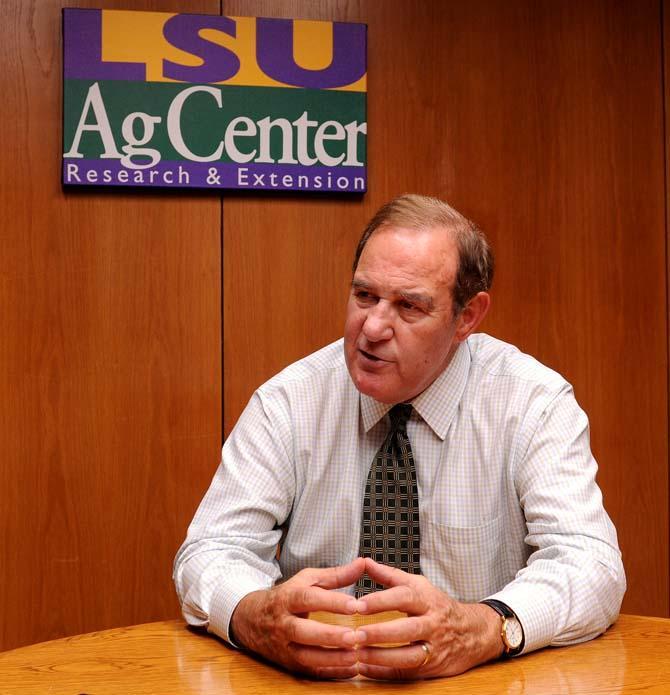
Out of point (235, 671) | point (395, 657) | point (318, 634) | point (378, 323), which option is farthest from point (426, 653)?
point (378, 323)

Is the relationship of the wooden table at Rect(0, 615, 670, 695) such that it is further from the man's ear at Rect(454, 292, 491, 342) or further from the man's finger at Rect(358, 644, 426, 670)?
the man's ear at Rect(454, 292, 491, 342)

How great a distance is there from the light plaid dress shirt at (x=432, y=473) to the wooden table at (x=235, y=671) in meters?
0.21

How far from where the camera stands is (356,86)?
2662 millimetres

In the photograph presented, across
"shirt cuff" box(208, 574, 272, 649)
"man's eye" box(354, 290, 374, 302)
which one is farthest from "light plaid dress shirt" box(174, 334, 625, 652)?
"man's eye" box(354, 290, 374, 302)

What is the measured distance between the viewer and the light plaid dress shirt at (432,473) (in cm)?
158

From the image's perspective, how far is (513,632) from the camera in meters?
1.27

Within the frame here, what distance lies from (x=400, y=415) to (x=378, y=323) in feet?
0.76

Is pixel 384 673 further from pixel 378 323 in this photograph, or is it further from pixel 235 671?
pixel 378 323

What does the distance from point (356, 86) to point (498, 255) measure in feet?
2.26

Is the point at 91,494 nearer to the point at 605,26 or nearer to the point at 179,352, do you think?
the point at 179,352

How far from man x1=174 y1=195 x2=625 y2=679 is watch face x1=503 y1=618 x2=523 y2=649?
0.48 feet

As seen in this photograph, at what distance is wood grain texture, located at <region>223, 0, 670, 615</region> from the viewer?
270 centimetres

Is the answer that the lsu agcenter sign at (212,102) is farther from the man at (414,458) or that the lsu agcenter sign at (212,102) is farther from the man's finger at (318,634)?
the man's finger at (318,634)

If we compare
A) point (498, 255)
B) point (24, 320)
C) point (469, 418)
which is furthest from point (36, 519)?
point (498, 255)
